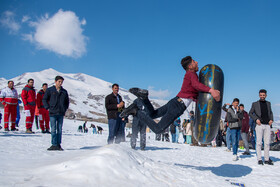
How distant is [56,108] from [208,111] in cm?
433

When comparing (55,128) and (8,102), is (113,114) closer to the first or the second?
(55,128)

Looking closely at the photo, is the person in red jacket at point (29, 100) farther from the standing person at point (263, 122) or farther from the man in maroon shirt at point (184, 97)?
the standing person at point (263, 122)

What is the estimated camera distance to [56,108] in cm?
623

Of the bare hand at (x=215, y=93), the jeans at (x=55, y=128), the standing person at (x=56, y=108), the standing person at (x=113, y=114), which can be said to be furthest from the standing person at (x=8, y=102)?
the bare hand at (x=215, y=93)

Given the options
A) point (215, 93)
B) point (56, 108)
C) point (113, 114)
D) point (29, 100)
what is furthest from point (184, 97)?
point (29, 100)

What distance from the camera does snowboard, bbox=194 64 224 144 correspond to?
14.5 feet

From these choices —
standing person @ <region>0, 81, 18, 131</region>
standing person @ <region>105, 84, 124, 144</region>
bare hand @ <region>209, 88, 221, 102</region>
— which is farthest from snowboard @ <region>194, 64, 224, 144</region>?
standing person @ <region>0, 81, 18, 131</region>

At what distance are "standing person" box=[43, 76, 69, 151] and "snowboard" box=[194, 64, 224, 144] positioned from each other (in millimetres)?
4000

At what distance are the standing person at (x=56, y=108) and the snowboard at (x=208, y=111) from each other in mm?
4000

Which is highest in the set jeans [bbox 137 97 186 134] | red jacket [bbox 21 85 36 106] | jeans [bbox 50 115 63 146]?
red jacket [bbox 21 85 36 106]

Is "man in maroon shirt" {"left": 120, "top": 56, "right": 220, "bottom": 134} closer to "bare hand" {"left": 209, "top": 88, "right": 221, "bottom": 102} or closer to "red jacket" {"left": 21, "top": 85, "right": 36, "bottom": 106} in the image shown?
"bare hand" {"left": 209, "top": 88, "right": 221, "bottom": 102}

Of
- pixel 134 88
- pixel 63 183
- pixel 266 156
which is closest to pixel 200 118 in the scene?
pixel 134 88

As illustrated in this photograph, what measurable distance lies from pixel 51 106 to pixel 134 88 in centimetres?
273

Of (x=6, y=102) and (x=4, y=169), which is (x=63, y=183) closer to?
(x=4, y=169)
